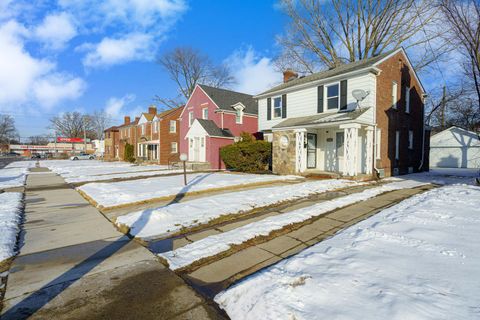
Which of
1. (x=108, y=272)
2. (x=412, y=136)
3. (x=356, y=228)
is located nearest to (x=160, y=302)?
(x=108, y=272)

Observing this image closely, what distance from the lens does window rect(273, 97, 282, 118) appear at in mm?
16188

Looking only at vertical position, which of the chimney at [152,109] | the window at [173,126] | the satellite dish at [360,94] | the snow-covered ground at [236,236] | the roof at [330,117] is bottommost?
the snow-covered ground at [236,236]

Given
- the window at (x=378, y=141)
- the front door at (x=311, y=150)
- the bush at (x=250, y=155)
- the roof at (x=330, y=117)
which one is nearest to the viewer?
the roof at (x=330, y=117)

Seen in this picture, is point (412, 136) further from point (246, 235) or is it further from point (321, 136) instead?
point (246, 235)

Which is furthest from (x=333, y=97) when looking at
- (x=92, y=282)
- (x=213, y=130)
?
(x=92, y=282)

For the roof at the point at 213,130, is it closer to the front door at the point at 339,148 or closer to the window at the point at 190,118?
the window at the point at 190,118

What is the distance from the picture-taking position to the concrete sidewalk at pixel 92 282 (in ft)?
7.96

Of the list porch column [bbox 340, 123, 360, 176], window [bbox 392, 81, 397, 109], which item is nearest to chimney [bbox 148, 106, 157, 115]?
porch column [bbox 340, 123, 360, 176]

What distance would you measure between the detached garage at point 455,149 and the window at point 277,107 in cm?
1720

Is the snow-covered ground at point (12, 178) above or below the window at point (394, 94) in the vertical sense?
below

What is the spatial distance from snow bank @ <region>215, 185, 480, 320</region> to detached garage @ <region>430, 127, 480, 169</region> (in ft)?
77.6

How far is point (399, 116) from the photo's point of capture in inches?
548

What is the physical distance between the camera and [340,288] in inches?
101

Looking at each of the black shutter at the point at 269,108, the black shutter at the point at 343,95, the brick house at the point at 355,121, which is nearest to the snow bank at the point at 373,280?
the brick house at the point at 355,121
